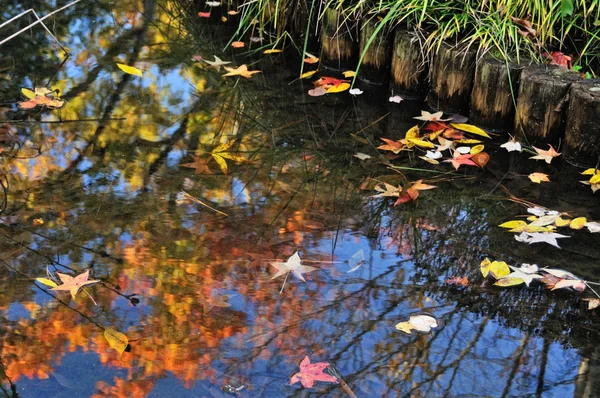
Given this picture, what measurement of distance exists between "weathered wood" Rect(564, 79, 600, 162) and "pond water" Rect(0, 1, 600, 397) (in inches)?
4.9

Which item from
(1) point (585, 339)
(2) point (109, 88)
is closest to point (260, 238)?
(1) point (585, 339)

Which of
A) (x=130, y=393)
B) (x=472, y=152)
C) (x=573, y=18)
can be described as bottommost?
(x=130, y=393)

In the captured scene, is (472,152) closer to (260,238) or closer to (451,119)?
(451,119)

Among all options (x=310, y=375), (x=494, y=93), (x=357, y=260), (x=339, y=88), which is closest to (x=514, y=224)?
(x=357, y=260)

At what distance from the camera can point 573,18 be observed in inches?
164

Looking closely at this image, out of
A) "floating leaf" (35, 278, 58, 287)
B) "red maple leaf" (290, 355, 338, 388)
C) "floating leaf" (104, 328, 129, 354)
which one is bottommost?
"red maple leaf" (290, 355, 338, 388)

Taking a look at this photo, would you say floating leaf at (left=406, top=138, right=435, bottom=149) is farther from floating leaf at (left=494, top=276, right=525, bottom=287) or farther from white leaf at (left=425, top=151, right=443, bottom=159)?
floating leaf at (left=494, top=276, right=525, bottom=287)

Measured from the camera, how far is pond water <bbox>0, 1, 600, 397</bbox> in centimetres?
238

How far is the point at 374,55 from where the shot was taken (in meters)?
4.49

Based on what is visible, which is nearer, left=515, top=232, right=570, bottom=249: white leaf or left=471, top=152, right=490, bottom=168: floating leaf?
left=515, top=232, right=570, bottom=249: white leaf

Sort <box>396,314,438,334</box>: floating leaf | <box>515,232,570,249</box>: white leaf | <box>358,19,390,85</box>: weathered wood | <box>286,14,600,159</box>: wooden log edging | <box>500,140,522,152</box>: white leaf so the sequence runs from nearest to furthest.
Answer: <box>396,314,438,334</box>: floating leaf < <box>515,232,570,249</box>: white leaf < <box>286,14,600,159</box>: wooden log edging < <box>500,140,522,152</box>: white leaf < <box>358,19,390,85</box>: weathered wood

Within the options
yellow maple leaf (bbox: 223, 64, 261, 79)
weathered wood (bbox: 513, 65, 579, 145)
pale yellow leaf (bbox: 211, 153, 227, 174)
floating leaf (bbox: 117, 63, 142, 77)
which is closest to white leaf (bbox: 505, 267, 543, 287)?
weathered wood (bbox: 513, 65, 579, 145)

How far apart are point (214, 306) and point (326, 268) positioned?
1.68ft

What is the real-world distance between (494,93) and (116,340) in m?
2.53
